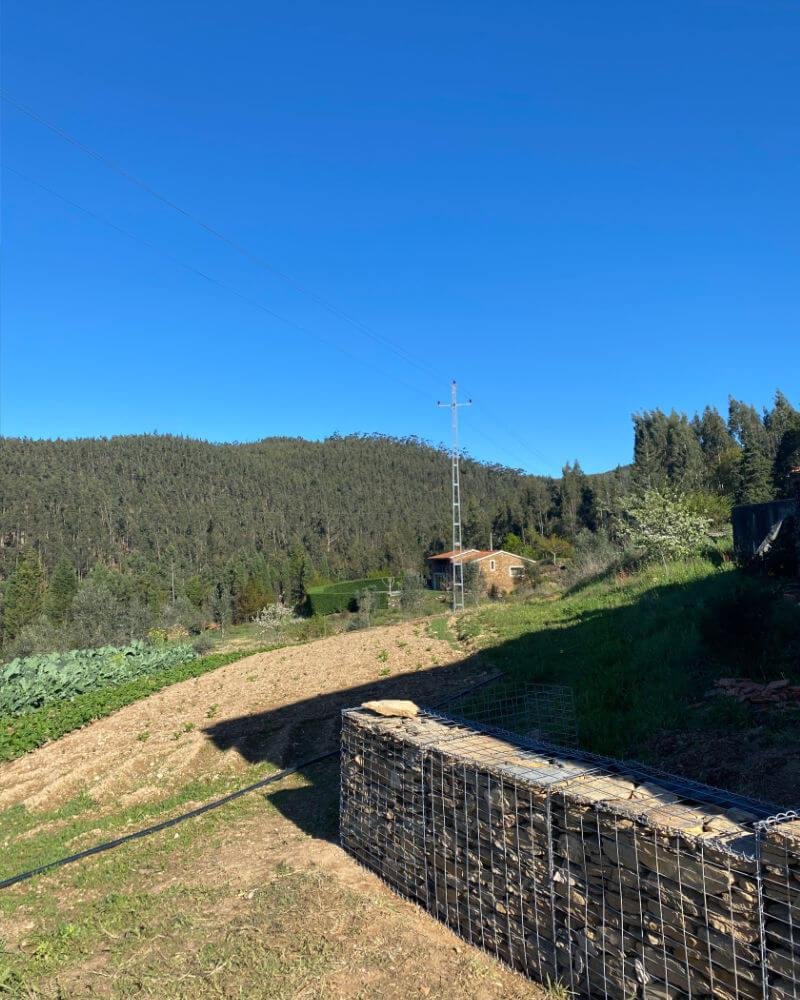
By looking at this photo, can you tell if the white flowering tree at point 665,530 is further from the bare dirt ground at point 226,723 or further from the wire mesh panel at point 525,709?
the wire mesh panel at point 525,709

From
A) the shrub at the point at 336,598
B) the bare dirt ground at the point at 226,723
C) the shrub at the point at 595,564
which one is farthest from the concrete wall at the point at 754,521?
the shrub at the point at 336,598

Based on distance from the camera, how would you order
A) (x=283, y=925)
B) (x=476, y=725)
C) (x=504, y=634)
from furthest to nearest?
1. (x=504, y=634)
2. (x=476, y=725)
3. (x=283, y=925)

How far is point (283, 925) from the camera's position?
3.83 metres

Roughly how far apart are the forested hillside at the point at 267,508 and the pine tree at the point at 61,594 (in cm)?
23

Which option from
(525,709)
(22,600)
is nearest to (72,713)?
(525,709)

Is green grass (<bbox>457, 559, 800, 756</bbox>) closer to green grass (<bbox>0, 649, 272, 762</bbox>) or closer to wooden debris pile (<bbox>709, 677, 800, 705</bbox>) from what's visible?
wooden debris pile (<bbox>709, 677, 800, 705</bbox>)

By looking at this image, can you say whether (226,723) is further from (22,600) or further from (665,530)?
(22,600)

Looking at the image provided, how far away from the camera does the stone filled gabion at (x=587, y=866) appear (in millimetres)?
2363

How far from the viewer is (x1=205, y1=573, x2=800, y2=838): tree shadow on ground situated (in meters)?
5.25

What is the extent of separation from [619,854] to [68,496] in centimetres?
10339

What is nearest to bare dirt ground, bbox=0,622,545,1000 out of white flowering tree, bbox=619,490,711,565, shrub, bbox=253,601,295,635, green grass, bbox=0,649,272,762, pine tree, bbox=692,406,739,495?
green grass, bbox=0,649,272,762

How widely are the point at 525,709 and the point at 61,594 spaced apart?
6021 centimetres

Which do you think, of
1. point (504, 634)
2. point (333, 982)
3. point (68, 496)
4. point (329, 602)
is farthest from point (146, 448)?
point (333, 982)

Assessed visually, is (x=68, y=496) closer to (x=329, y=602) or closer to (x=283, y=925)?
(x=329, y=602)
